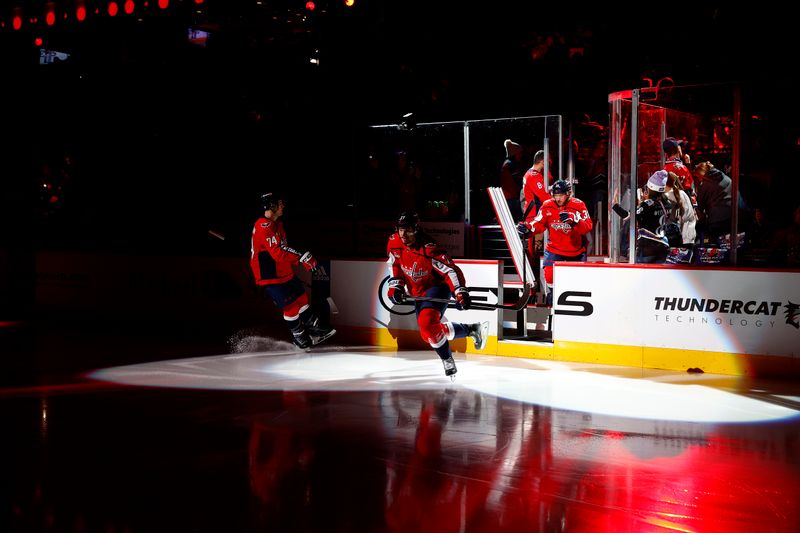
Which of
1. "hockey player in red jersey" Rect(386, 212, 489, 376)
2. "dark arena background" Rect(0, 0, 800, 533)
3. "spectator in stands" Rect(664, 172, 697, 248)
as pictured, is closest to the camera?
"dark arena background" Rect(0, 0, 800, 533)

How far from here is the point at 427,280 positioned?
9492 mm

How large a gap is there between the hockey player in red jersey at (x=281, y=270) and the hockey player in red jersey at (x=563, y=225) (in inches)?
113

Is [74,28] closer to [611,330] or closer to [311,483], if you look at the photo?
[611,330]

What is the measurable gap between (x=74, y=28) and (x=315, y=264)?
539cm

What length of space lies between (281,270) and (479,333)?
274 cm

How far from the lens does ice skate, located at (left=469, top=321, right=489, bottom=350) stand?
32.8 feet

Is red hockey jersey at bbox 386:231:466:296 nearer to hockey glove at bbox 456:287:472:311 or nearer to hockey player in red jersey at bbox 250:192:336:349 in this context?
hockey glove at bbox 456:287:472:311

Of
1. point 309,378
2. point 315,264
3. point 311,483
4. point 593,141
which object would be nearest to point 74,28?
point 315,264

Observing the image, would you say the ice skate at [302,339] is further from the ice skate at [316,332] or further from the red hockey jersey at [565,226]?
the red hockey jersey at [565,226]

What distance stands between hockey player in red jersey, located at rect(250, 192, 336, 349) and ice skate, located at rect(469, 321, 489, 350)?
2.20 metres

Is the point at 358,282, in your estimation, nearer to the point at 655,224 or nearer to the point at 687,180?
the point at 655,224

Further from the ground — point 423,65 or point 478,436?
point 423,65

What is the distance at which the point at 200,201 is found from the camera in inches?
708

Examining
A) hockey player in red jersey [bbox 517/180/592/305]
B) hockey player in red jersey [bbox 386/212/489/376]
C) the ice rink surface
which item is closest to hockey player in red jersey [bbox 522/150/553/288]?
hockey player in red jersey [bbox 517/180/592/305]
